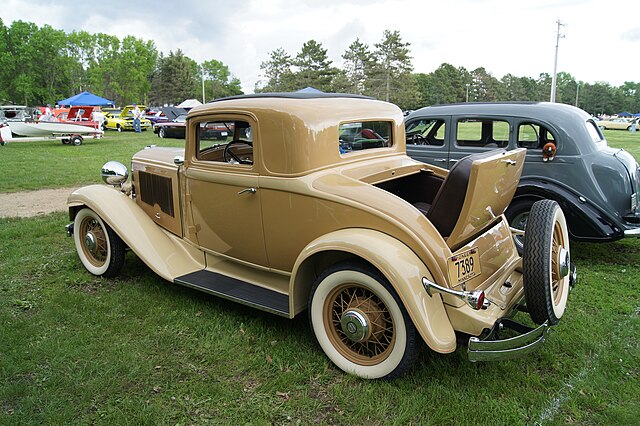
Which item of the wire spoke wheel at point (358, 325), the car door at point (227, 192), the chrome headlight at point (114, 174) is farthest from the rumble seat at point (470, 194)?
the chrome headlight at point (114, 174)

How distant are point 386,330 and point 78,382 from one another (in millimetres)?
2053

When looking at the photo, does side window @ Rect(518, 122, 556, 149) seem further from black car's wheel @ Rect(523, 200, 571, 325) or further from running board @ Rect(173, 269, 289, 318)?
running board @ Rect(173, 269, 289, 318)

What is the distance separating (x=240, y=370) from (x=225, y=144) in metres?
2.12

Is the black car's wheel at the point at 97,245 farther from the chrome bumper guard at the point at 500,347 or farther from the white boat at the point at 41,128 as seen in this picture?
the white boat at the point at 41,128

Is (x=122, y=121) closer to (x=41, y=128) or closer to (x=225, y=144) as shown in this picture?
(x=41, y=128)

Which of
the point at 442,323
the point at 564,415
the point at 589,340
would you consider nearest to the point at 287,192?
the point at 442,323

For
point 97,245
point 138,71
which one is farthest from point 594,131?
point 138,71

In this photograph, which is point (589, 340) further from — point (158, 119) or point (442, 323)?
point (158, 119)

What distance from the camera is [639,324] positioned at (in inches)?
149

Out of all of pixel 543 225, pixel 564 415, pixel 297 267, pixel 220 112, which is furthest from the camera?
pixel 220 112

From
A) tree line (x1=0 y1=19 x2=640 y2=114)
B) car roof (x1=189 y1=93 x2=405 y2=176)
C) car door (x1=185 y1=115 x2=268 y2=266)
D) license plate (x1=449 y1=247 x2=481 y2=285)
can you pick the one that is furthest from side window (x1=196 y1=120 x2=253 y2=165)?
tree line (x1=0 y1=19 x2=640 y2=114)

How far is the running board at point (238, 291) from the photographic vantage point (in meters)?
3.37

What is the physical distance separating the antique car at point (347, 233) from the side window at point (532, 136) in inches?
97.2

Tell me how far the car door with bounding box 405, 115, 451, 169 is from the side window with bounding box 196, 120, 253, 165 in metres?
3.49
